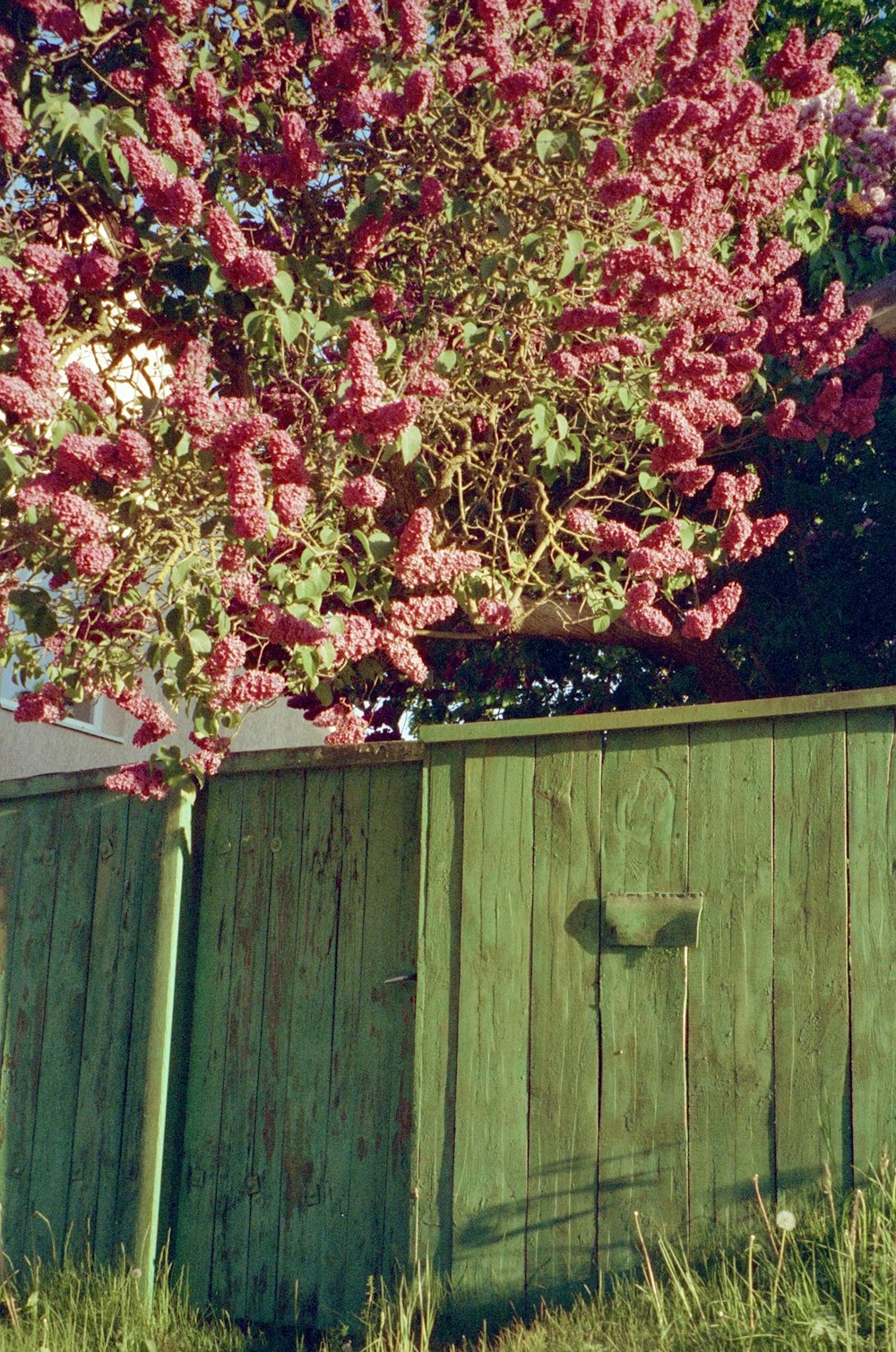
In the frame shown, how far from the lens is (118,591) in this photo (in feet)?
14.2

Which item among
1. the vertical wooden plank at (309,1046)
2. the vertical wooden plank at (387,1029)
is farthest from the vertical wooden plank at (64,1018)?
the vertical wooden plank at (387,1029)

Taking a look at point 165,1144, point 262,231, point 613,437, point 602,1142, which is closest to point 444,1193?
point 602,1142

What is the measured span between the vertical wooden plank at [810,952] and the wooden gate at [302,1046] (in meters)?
1.20

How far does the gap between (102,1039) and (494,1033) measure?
1.64 meters

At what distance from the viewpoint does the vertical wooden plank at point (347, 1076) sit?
4180 mm

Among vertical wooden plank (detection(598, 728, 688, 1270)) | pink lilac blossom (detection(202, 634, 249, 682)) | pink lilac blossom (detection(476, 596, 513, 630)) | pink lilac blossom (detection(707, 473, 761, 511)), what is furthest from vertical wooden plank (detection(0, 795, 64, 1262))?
pink lilac blossom (detection(707, 473, 761, 511))

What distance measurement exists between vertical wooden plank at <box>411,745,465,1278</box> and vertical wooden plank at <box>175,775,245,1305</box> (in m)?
0.91

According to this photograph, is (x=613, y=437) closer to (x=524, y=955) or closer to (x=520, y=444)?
(x=520, y=444)

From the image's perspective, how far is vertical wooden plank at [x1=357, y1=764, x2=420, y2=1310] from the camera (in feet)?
13.5

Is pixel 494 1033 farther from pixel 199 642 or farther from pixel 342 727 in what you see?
pixel 199 642

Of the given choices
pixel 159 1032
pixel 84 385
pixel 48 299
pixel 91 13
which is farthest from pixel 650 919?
pixel 91 13

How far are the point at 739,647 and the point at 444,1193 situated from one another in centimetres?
329

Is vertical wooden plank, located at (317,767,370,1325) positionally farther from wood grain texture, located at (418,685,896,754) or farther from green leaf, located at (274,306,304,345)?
green leaf, located at (274,306,304,345)

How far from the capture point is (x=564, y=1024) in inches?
150
